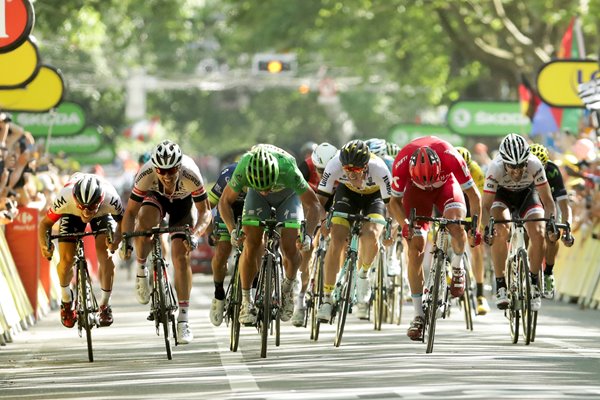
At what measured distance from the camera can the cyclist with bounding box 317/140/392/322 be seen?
54.0 feet

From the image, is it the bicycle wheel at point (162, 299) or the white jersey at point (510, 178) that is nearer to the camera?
the bicycle wheel at point (162, 299)

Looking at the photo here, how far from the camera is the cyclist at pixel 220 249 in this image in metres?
16.8

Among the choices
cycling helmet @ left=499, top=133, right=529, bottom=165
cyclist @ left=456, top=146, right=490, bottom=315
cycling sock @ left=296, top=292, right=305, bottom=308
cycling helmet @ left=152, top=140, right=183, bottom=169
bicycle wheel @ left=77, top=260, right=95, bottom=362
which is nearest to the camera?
cycling helmet @ left=152, top=140, right=183, bottom=169

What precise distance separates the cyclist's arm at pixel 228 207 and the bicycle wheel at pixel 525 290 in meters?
2.56

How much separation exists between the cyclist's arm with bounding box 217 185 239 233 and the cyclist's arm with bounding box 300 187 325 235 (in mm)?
593

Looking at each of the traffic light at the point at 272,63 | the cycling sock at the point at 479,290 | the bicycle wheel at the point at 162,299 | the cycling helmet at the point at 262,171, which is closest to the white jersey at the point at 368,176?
the cycling helmet at the point at 262,171

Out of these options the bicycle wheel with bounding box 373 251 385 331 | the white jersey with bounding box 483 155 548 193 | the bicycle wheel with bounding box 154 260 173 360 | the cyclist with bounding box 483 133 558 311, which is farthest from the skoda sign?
→ the bicycle wheel with bounding box 154 260 173 360

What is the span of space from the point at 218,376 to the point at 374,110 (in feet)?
193

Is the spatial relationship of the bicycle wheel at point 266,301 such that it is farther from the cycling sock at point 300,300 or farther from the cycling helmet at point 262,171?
the cycling sock at point 300,300

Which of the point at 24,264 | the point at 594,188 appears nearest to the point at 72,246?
the point at 24,264

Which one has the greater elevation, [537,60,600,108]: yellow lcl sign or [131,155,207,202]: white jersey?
[537,60,600,108]: yellow lcl sign

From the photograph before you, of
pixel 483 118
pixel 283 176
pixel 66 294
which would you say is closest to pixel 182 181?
pixel 283 176

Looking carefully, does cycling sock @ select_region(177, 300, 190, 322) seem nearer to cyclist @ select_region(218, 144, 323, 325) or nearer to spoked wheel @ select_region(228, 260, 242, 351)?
spoked wheel @ select_region(228, 260, 242, 351)

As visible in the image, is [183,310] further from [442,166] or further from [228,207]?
[442,166]
